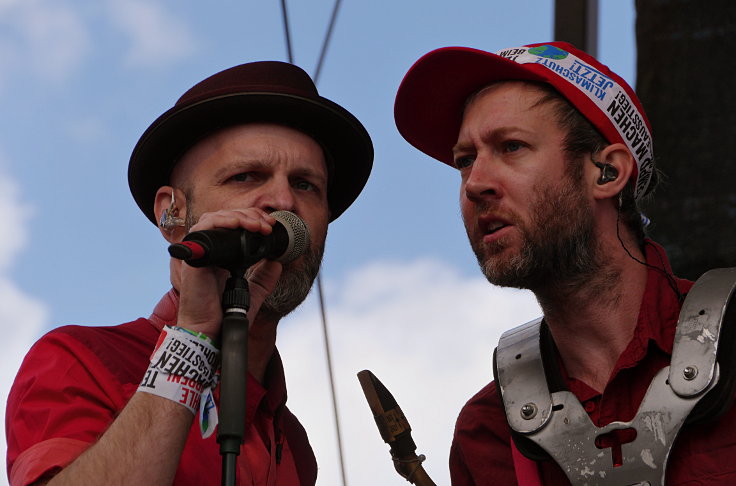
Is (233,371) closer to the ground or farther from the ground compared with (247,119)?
closer to the ground

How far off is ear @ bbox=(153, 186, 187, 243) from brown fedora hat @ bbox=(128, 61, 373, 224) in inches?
3.2

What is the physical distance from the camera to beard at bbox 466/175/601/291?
10.7 feet

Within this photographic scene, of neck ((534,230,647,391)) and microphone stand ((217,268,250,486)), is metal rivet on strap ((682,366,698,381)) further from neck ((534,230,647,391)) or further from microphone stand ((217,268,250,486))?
microphone stand ((217,268,250,486))

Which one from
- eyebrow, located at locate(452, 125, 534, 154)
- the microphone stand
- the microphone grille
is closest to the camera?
the microphone stand

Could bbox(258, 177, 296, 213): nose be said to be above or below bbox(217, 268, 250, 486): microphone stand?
above

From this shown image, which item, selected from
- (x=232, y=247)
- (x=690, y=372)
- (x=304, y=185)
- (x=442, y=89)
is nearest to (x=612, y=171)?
(x=442, y=89)

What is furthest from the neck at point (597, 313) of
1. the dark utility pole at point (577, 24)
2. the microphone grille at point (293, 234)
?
the dark utility pole at point (577, 24)

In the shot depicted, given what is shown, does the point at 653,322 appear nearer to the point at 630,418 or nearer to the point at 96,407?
the point at 630,418

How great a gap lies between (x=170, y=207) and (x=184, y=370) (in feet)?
3.01

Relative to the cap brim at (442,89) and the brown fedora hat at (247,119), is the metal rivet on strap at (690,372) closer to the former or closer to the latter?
the cap brim at (442,89)

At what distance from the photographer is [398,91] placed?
12.3 feet

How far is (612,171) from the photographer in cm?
340

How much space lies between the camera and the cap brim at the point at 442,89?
11.5 feet

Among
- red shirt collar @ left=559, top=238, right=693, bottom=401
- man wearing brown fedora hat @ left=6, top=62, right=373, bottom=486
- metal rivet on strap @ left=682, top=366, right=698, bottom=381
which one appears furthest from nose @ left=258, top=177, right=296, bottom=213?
metal rivet on strap @ left=682, top=366, right=698, bottom=381
